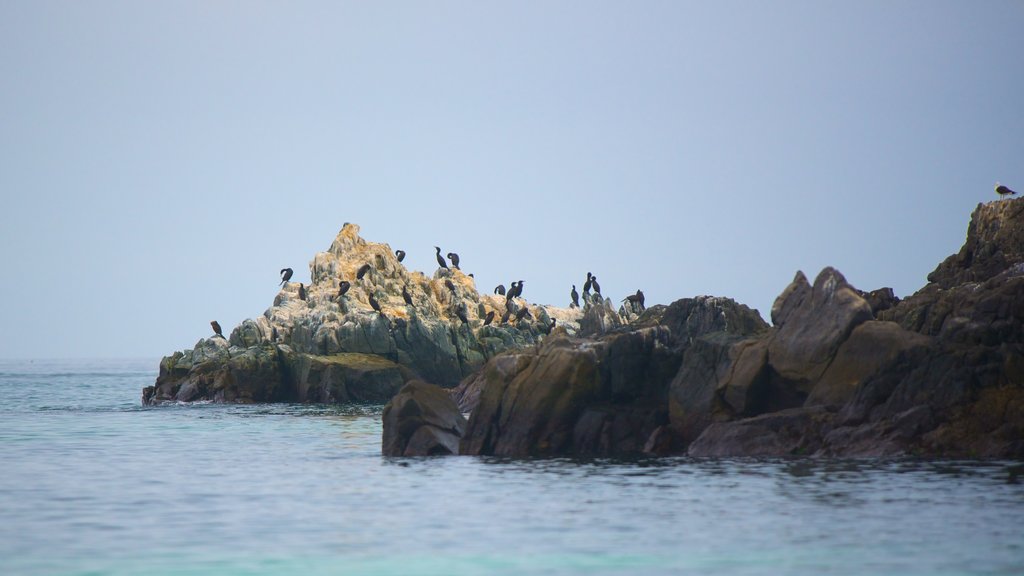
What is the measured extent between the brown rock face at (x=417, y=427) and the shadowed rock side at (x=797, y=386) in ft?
3.07

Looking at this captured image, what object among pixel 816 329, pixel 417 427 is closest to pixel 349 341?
pixel 417 427

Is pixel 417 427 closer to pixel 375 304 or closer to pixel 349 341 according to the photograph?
pixel 349 341

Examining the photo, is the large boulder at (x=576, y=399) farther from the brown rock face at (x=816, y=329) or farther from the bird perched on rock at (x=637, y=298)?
the bird perched on rock at (x=637, y=298)

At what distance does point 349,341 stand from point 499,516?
2284 inches

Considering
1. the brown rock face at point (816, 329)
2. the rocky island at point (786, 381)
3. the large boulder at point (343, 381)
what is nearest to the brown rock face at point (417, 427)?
the rocky island at point (786, 381)

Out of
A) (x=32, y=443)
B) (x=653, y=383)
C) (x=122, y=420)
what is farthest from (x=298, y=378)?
(x=653, y=383)

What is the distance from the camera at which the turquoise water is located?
65.1 feet

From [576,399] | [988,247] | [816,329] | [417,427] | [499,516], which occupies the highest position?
[988,247]

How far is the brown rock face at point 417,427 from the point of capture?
1476 inches

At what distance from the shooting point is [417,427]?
3806 centimetres

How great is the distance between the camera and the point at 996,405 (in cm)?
3025

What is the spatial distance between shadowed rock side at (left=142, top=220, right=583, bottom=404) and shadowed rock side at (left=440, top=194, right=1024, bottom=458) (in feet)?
126

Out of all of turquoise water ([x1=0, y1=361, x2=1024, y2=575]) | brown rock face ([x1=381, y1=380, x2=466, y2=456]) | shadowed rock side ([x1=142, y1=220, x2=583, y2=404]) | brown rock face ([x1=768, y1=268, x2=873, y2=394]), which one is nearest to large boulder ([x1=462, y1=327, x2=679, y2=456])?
brown rock face ([x1=381, y1=380, x2=466, y2=456])

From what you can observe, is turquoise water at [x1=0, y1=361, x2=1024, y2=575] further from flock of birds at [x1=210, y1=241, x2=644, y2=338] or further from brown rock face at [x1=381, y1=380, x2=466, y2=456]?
flock of birds at [x1=210, y1=241, x2=644, y2=338]
